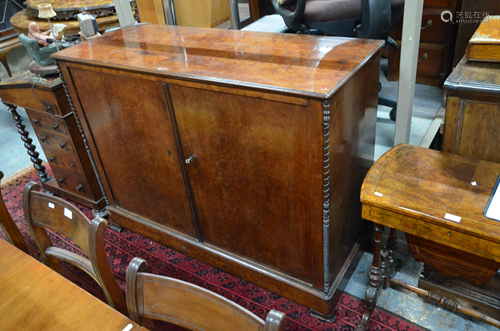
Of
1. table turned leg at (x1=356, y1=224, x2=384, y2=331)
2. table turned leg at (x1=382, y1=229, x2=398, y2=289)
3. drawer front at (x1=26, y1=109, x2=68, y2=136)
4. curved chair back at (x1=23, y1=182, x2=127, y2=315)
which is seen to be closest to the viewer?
curved chair back at (x1=23, y1=182, x2=127, y2=315)

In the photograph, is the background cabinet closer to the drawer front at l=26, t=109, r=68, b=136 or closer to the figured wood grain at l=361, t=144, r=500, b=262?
the figured wood grain at l=361, t=144, r=500, b=262

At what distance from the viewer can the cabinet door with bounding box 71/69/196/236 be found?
1872 mm

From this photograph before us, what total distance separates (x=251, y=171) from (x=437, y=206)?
0.73m

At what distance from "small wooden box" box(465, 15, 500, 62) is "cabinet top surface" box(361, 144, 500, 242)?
1.30 ft

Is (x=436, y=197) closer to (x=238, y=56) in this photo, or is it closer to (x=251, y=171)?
(x=251, y=171)

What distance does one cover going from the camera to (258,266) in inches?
78.8

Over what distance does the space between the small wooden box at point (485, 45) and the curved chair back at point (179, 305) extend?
4.43ft

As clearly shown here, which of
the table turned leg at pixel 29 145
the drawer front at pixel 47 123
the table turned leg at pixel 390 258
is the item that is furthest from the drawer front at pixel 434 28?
the table turned leg at pixel 29 145

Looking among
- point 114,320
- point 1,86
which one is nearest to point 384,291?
point 114,320

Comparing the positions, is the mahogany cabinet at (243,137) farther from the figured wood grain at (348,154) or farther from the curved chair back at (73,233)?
the curved chair back at (73,233)

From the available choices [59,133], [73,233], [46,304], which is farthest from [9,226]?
[59,133]

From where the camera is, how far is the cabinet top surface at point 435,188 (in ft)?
4.40

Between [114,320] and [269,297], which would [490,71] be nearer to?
[269,297]

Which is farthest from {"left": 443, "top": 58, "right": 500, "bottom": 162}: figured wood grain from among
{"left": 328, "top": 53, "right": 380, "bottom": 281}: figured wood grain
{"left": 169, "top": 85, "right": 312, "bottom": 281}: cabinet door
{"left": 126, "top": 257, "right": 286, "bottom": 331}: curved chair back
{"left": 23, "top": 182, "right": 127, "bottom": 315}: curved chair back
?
{"left": 23, "top": 182, "right": 127, "bottom": 315}: curved chair back
